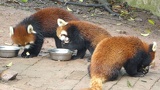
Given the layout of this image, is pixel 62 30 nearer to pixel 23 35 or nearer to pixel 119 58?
pixel 23 35

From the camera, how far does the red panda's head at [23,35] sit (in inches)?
302

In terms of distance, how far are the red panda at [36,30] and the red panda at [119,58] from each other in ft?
5.45

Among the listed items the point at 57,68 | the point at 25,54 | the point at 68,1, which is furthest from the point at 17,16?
the point at 57,68

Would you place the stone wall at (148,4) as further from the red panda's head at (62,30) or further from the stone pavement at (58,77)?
the red panda's head at (62,30)

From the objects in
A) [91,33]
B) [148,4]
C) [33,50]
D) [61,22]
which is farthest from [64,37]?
[148,4]

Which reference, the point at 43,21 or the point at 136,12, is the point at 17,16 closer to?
the point at 43,21

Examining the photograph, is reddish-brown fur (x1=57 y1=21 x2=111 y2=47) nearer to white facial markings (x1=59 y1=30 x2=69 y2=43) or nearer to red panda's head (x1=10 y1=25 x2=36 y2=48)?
white facial markings (x1=59 y1=30 x2=69 y2=43)

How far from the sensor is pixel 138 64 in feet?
21.4

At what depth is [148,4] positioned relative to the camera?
38.4ft

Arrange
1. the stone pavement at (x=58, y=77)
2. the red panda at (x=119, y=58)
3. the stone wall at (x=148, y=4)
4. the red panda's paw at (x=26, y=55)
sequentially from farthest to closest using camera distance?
the stone wall at (x=148, y=4), the red panda's paw at (x=26, y=55), the red panda at (x=119, y=58), the stone pavement at (x=58, y=77)

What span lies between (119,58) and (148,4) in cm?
576

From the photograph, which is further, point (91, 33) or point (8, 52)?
point (8, 52)

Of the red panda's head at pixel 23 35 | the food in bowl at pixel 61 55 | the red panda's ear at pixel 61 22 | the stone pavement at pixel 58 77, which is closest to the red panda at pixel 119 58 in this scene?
the stone pavement at pixel 58 77

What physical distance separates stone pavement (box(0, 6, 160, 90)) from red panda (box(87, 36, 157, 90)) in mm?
123
